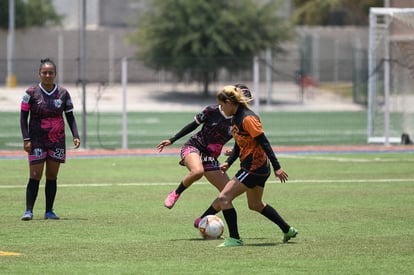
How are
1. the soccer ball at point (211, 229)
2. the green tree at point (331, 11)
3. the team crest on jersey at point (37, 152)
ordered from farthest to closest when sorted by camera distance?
the green tree at point (331, 11)
the team crest on jersey at point (37, 152)
the soccer ball at point (211, 229)

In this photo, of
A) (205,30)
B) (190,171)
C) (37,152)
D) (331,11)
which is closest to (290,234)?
(190,171)

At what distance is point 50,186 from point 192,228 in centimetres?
223

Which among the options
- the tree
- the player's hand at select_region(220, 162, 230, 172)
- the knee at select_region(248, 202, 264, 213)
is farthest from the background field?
the knee at select_region(248, 202, 264, 213)

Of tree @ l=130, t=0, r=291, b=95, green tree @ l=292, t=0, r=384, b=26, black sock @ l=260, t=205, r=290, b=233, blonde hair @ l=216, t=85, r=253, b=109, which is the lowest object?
black sock @ l=260, t=205, r=290, b=233

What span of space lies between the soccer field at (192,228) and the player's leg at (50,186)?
16 centimetres

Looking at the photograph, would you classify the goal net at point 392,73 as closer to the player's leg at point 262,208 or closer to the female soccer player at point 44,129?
the female soccer player at point 44,129

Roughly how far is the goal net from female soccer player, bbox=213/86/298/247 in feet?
54.5

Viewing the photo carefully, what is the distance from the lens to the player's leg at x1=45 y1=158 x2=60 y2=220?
13.8 meters

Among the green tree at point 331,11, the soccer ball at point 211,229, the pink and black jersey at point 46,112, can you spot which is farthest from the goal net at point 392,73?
the green tree at point 331,11

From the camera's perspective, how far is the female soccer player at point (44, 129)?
1362cm

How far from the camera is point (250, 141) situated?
36.9ft

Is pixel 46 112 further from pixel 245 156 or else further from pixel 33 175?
pixel 245 156

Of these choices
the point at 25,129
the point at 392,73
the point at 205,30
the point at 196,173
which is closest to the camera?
the point at 196,173

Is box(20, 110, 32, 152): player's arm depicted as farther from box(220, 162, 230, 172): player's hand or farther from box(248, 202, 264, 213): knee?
box(248, 202, 264, 213): knee
